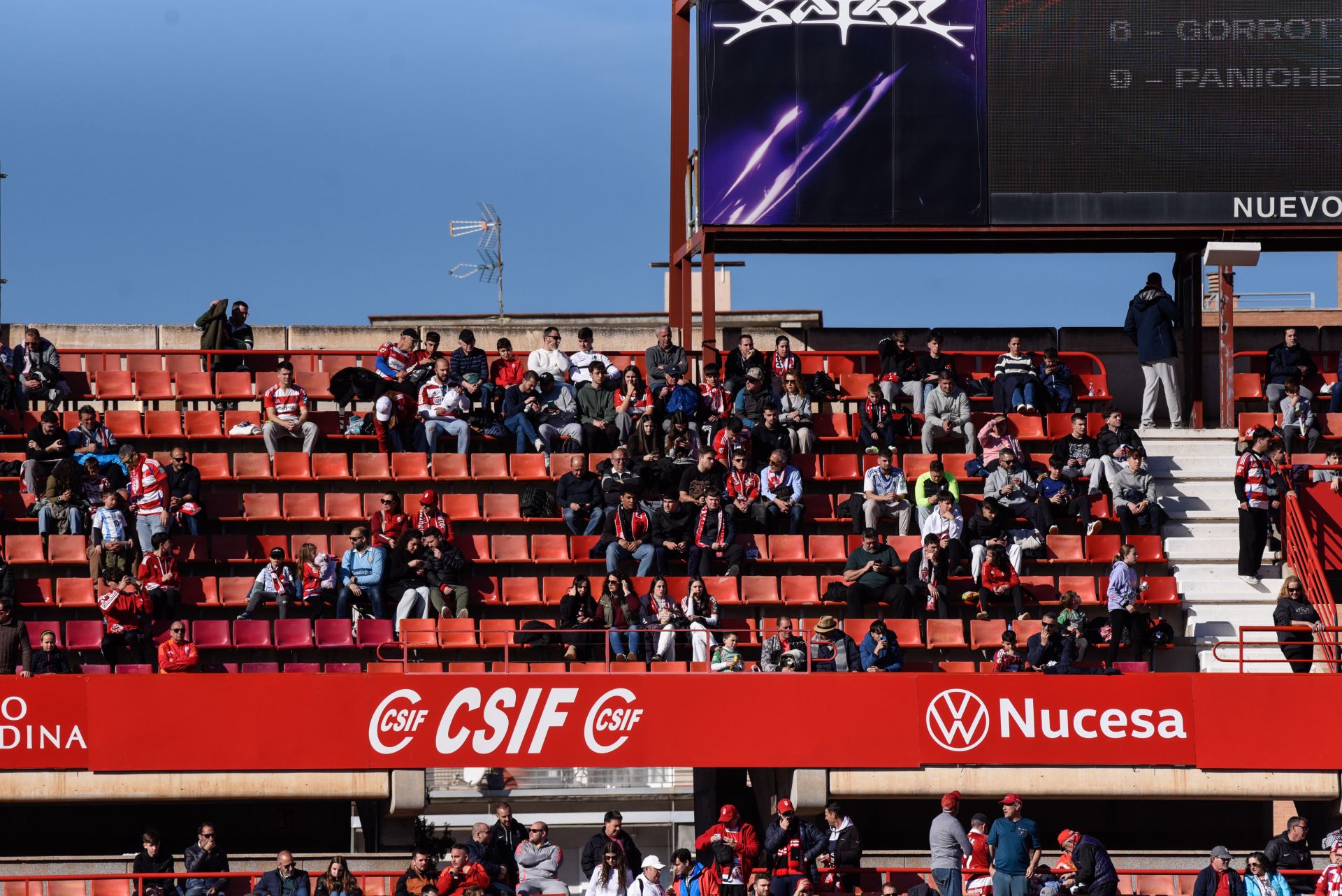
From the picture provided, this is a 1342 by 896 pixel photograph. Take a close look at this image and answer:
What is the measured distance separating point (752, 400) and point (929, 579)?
11.0ft

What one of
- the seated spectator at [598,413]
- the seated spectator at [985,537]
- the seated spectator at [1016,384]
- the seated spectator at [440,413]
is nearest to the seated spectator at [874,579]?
the seated spectator at [985,537]

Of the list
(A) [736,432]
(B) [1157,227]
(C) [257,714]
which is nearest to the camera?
(C) [257,714]

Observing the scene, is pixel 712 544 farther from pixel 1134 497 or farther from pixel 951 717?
pixel 1134 497

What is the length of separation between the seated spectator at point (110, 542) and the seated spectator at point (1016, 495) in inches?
322

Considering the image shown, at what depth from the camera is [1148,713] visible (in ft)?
54.8

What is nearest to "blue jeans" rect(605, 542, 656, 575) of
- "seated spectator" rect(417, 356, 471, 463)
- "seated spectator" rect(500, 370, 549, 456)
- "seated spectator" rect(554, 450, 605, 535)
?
"seated spectator" rect(554, 450, 605, 535)

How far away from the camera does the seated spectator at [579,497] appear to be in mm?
19859

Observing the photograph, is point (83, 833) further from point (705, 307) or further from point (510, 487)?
point (705, 307)

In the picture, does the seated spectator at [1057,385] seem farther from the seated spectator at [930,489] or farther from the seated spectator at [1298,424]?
the seated spectator at [930,489]

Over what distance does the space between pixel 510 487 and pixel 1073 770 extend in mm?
6930

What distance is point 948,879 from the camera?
616 inches

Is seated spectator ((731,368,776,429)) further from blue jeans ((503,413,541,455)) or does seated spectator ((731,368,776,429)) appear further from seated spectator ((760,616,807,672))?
seated spectator ((760,616,807,672))

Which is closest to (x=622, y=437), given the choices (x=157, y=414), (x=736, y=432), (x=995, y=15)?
(x=736, y=432)

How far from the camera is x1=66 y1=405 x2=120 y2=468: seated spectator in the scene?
789 inches
